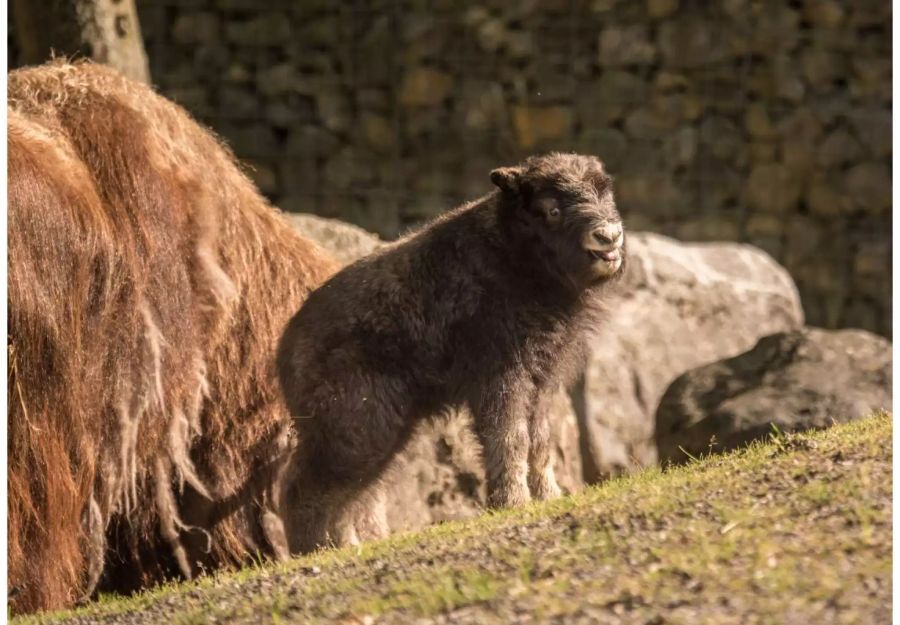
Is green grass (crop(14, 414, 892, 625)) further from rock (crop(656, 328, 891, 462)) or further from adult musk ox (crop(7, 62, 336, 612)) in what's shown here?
rock (crop(656, 328, 891, 462))

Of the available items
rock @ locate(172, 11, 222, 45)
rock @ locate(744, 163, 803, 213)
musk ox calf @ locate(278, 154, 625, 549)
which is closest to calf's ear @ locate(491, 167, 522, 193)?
musk ox calf @ locate(278, 154, 625, 549)

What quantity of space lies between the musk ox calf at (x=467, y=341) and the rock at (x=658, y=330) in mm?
2157

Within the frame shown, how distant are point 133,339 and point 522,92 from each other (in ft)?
21.1

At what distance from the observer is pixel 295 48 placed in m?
12.9

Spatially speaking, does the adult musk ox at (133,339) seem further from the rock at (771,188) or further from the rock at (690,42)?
the rock at (771,188)

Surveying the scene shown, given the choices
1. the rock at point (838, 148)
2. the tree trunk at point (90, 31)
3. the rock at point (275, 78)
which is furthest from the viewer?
the rock at point (838, 148)

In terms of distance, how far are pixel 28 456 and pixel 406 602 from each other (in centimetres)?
263

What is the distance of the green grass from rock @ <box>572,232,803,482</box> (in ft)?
10.00

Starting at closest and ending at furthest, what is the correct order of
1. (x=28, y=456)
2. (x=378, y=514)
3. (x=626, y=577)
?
1. (x=626, y=577)
2. (x=28, y=456)
3. (x=378, y=514)

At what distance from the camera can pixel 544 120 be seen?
12.9 m

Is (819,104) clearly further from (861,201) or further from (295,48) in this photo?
(295,48)

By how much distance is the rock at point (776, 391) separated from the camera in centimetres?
771

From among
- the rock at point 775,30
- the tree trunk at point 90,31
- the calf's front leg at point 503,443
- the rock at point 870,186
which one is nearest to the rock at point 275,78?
the tree trunk at point 90,31

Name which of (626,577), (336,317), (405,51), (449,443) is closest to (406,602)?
(626,577)
